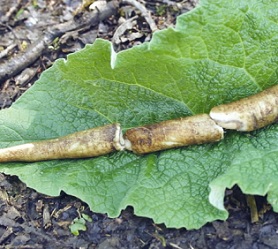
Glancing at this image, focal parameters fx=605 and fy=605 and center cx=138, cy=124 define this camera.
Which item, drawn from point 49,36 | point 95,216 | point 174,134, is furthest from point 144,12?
point 95,216

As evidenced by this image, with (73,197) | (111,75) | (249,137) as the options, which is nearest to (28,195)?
(73,197)

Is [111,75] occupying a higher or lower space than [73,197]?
higher

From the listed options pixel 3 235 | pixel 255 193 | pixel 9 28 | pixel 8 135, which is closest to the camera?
pixel 255 193

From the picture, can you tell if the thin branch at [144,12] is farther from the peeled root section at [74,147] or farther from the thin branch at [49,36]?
the peeled root section at [74,147]

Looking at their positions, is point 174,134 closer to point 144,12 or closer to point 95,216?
point 95,216

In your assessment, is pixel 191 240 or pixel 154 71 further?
pixel 154 71

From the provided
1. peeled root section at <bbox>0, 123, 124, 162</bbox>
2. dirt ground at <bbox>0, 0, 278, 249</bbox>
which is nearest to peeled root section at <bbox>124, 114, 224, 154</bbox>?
peeled root section at <bbox>0, 123, 124, 162</bbox>

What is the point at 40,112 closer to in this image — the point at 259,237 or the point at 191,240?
the point at 191,240

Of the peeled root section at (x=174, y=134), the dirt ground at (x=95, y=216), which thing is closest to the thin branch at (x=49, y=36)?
the dirt ground at (x=95, y=216)
